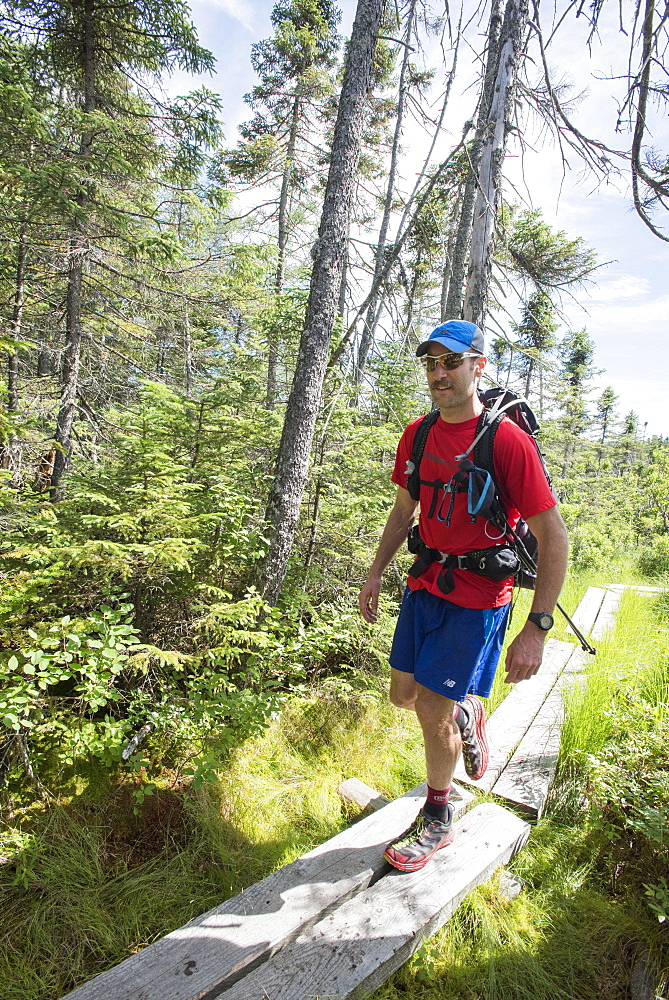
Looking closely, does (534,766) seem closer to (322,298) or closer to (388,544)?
(388,544)

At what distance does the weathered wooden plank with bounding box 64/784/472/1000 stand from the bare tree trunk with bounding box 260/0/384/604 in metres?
2.09

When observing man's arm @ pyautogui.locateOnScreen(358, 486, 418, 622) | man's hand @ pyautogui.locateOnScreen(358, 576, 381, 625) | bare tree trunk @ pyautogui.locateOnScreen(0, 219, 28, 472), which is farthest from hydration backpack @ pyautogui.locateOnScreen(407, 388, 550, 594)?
bare tree trunk @ pyautogui.locateOnScreen(0, 219, 28, 472)

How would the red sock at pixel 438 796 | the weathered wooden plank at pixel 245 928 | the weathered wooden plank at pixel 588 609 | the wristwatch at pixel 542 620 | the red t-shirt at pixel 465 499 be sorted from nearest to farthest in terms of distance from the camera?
the weathered wooden plank at pixel 245 928 → the wristwatch at pixel 542 620 → the red t-shirt at pixel 465 499 → the red sock at pixel 438 796 → the weathered wooden plank at pixel 588 609

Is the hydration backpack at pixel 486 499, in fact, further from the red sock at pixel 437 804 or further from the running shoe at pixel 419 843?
the running shoe at pixel 419 843

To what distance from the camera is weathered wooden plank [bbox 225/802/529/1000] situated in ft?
5.68

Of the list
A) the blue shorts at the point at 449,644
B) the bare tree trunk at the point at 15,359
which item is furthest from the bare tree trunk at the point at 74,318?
the blue shorts at the point at 449,644

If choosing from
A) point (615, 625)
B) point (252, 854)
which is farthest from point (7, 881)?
point (615, 625)

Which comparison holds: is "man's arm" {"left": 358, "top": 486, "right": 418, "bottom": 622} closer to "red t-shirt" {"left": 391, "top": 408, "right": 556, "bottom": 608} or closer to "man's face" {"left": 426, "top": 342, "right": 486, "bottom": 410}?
"red t-shirt" {"left": 391, "top": 408, "right": 556, "bottom": 608}

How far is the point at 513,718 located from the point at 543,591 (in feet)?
6.95

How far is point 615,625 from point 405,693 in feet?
12.7

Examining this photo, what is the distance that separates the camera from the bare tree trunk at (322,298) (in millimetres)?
3883

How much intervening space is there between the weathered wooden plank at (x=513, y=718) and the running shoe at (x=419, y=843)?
1.90ft

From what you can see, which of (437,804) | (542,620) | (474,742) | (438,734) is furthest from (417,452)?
(437,804)

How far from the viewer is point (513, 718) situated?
367cm
